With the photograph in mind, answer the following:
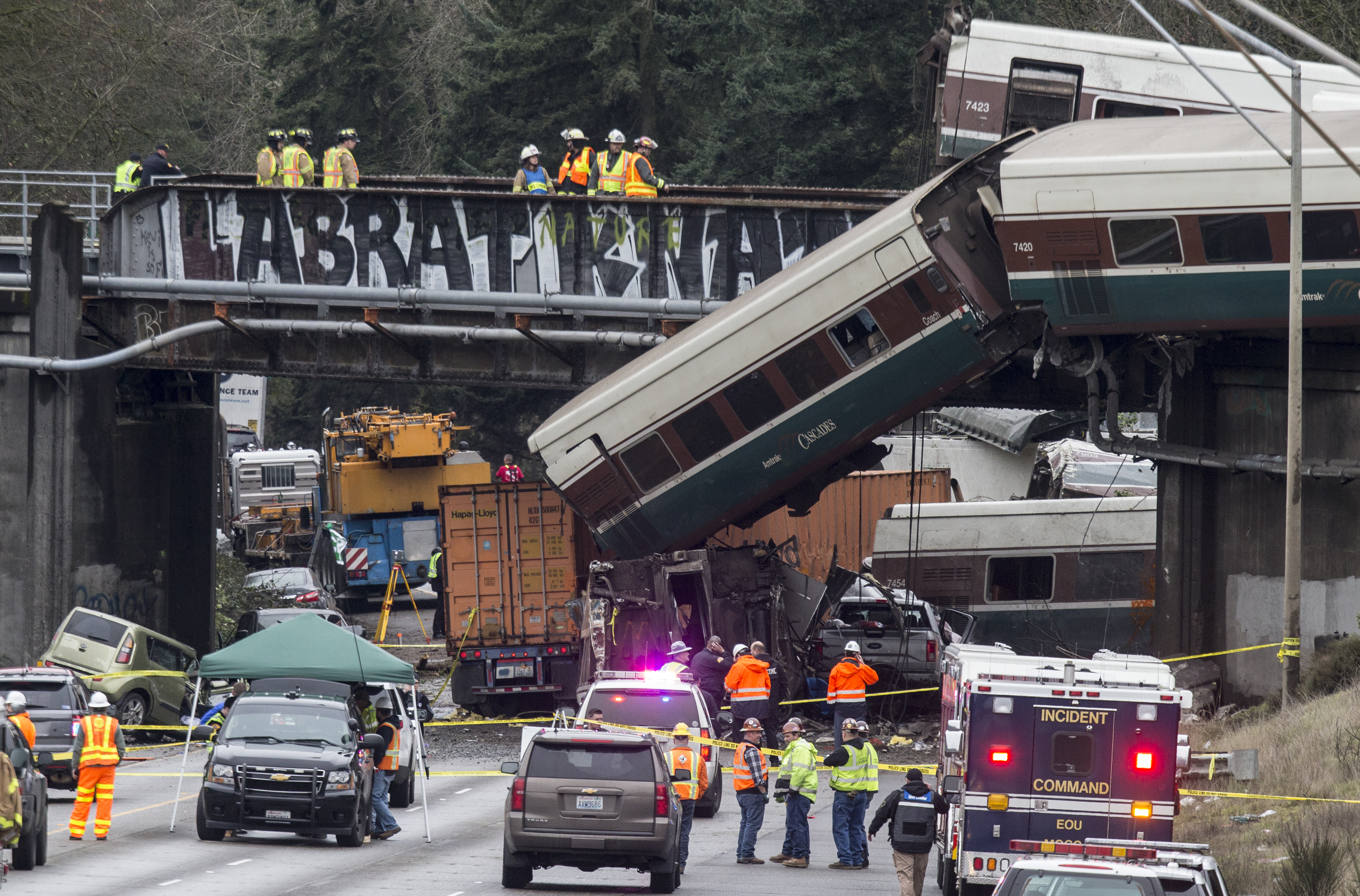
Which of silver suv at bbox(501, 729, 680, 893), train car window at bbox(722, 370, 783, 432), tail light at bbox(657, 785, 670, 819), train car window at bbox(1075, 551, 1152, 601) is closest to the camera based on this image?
silver suv at bbox(501, 729, 680, 893)

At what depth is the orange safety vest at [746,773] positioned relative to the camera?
18062mm

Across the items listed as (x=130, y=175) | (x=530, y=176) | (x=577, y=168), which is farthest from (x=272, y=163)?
(x=577, y=168)

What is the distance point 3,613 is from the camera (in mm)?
30406

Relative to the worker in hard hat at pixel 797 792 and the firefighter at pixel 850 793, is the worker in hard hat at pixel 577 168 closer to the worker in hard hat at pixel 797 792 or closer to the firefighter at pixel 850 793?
the worker in hard hat at pixel 797 792

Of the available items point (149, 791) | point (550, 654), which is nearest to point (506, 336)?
point (550, 654)

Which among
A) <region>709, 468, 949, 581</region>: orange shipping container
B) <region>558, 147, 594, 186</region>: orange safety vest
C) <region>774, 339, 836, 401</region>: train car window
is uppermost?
<region>558, 147, 594, 186</region>: orange safety vest

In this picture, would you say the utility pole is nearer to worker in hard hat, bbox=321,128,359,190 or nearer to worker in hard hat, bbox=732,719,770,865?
worker in hard hat, bbox=732,719,770,865

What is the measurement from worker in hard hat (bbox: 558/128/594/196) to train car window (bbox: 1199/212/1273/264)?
11.7m

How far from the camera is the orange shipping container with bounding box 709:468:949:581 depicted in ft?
118

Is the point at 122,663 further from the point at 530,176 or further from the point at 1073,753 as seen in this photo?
the point at 1073,753

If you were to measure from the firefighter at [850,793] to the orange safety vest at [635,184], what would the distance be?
13.9 metres

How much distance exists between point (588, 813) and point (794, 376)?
9.92 meters

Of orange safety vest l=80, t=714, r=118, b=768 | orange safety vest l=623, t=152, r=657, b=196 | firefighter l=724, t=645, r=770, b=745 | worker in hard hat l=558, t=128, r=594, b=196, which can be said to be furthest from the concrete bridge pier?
firefighter l=724, t=645, r=770, b=745

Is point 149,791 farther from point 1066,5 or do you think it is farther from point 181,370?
point 1066,5
